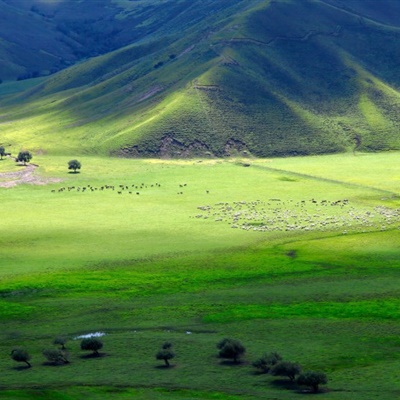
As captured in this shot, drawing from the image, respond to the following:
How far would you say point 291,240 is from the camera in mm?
123562

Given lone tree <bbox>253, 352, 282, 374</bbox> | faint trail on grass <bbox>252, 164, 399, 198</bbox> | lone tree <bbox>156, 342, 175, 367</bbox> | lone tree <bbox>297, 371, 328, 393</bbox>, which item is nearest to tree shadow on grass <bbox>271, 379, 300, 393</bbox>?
lone tree <bbox>297, 371, 328, 393</bbox>

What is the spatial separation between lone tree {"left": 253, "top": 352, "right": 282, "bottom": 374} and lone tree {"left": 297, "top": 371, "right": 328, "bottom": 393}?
14.2 ft

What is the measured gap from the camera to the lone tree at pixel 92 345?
76.1 m

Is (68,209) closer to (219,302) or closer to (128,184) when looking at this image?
(128,184)

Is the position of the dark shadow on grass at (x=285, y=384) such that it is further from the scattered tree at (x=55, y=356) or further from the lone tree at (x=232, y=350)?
the scattered tree at (x=55, y=356)

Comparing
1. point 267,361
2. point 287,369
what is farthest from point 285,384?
point 267,361

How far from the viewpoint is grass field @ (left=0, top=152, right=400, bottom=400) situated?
70.6m

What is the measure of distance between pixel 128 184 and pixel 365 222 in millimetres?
58954

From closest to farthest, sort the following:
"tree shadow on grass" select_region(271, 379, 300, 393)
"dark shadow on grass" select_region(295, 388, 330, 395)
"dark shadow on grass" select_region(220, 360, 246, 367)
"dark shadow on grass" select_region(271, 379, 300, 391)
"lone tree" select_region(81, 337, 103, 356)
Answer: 1. "dark shadow on grass" select_region(295, 388, 330, 395)
2. "tree shadow on grass" select_region(271, 379, 300, 393)
3. "dark shadow on grass" select_region(271, 379, 300, 391)
4. "dark shadow on grass" select_region(220, 360, 246, 367)
5. "lone tree" select_region(81, 337, 103, 356)

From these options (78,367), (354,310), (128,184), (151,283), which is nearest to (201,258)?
(151,283)

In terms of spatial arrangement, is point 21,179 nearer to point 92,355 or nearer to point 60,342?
point 60,342

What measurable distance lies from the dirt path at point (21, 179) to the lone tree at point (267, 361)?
113 meters

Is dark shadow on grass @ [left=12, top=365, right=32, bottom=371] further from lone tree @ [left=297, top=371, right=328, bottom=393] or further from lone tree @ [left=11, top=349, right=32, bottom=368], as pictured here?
lone tree @ [left=297, top=371, right=328, bottom=393]

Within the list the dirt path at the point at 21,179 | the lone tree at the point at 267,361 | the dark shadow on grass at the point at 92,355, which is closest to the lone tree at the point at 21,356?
the dark shadow on grass at the point at 92,355
